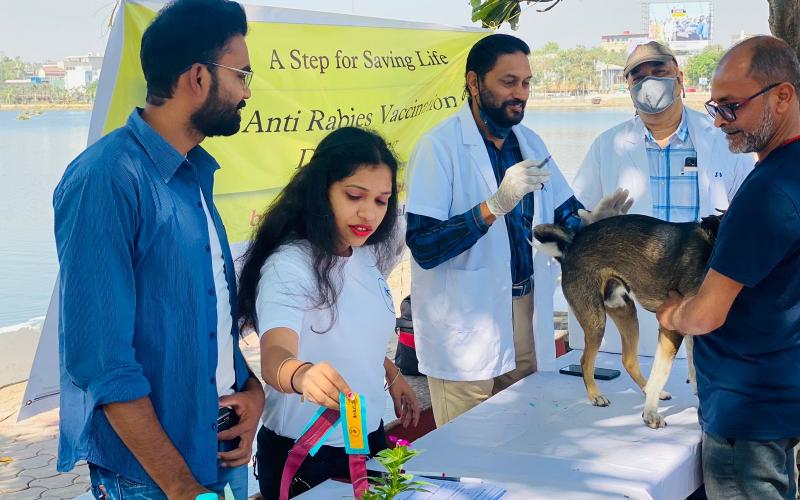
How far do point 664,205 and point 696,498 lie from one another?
1.56 m

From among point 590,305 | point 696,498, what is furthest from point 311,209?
point 696,498

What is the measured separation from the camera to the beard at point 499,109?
136 inches

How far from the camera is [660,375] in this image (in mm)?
2869

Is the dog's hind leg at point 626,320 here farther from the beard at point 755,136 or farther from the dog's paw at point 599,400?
the beard at point 755,136

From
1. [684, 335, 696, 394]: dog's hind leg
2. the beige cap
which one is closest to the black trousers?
[684, 335, 696, 394]: dog's hind leg

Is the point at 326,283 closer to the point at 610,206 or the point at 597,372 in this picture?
the point at 610,206

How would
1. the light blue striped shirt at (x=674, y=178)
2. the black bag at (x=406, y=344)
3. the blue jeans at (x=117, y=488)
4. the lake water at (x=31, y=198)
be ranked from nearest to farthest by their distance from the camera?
1. the blue jeans at (x=117, y=488)
2. the light blue striped shirt at (x=674, y=178)
3. the black bag at (x=406, y=344)
4. the lake water at (x=31, y=198)

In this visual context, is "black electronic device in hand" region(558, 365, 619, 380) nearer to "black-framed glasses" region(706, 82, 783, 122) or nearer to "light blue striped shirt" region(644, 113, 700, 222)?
"light blue striped shirt" region(644, 113, 700, 222)

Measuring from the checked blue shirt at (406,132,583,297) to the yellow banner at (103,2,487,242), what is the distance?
57 cm

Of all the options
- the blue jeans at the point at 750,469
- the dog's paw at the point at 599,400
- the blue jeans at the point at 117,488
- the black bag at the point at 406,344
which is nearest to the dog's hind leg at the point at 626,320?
the dog's paw at the point at 599,400

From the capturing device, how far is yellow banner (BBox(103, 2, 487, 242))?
3.98 meters

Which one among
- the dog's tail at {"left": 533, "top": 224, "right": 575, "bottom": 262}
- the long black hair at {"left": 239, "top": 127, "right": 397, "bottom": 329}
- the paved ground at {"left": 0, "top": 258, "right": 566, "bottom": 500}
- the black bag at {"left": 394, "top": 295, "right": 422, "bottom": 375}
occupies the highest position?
the long black hair at {"left": 239, "top": 127, "right": 397, "bottom": 329}

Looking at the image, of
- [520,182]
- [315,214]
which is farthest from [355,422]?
[520,182]

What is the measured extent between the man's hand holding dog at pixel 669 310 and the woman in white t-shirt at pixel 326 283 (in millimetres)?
891
